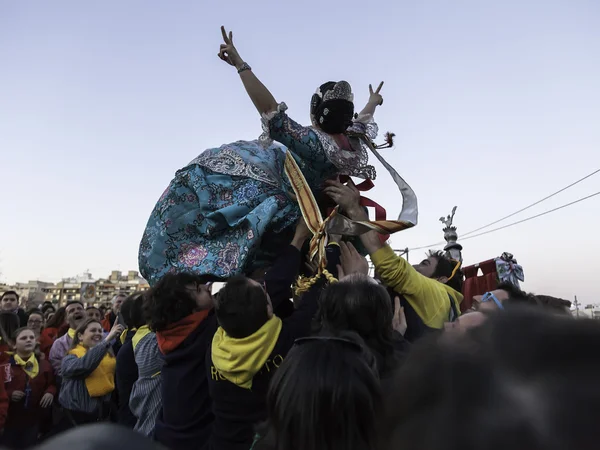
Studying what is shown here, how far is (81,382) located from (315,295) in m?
2.84

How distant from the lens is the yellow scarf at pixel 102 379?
414 cm

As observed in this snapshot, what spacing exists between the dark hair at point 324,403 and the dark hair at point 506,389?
483 millimetres

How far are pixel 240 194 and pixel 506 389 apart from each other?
2046 mm

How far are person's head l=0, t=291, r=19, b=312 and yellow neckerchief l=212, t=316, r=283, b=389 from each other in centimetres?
525

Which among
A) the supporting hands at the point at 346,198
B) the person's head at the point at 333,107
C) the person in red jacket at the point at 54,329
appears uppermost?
the person's head at the point at 333,107

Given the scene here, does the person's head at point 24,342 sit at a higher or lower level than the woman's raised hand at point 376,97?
lower

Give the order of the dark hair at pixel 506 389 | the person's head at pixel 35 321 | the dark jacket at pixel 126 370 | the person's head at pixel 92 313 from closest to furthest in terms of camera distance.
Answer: the dark hair at pixel 506 389 → the dark jacket at pixel 126 370 → the person's head at pixel 92 313 → the person's head at pixel 35 321

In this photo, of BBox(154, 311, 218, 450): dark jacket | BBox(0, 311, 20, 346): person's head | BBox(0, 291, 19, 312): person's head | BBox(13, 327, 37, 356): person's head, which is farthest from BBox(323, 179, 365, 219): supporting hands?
BBox(0, 291, 19, 312): person's head

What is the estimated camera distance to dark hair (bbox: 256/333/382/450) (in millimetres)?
1083

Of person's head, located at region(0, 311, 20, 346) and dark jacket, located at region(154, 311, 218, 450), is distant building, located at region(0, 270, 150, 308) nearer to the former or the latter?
person's head, located at region(0, 311, 20, 346)

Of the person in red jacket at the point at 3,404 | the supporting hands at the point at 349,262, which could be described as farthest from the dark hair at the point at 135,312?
the supporting hands at the point at 349,262

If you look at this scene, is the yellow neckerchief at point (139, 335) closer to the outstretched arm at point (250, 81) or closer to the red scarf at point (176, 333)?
the red scarf at point (176, 333)

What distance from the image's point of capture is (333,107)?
2.54 meters

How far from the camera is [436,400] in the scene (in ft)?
1.88
